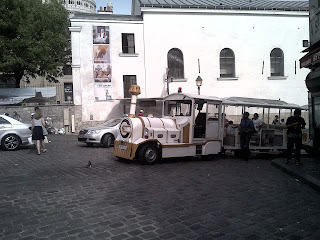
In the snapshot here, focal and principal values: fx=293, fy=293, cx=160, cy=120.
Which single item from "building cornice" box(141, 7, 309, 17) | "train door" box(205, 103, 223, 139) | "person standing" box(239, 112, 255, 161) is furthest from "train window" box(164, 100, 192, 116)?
"building cornice" box(141, 7, 309, 17)

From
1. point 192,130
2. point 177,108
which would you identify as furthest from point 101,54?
point 192,130

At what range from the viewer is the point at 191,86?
23.1 meters

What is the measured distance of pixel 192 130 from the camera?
10.3 metres

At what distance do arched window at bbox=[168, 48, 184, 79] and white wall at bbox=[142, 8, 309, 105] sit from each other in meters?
0.36

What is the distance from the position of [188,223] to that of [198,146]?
607 centimetres

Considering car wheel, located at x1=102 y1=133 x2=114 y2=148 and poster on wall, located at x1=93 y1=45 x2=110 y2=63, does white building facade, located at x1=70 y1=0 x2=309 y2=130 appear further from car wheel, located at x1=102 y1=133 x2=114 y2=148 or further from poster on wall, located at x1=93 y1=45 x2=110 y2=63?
car wheel, located at x1=102 y1=133 x2=114 y2=148

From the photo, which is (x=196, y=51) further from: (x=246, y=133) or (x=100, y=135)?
(x=246, y=133)

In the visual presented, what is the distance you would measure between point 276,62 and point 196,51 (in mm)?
7101

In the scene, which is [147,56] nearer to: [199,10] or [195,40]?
[195,40]

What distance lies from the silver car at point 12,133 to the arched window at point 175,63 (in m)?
12.5

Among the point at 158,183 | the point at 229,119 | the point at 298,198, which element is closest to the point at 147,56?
the point at 229,119

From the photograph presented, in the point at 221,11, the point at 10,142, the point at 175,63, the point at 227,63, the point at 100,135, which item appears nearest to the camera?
the point at 10,142

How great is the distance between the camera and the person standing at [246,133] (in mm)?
10830

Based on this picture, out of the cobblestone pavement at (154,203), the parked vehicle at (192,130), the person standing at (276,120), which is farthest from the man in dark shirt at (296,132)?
the person standing at (276,120)
